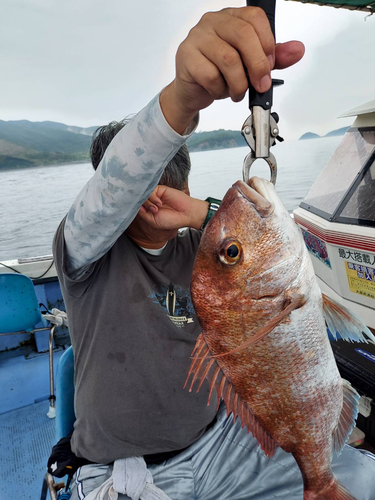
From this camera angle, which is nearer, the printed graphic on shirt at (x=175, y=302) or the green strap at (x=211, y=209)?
the printed graphic on shirt at (x=175, y=302)

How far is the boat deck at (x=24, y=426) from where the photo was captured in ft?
8.05

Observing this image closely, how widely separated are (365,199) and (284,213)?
10.4 feet

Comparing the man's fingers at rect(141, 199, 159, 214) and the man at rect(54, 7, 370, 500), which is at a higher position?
the man's fingers at rect(141, 199, 159, 214)

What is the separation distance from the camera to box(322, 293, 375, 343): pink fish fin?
0.98m

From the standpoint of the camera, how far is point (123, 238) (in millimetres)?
1557

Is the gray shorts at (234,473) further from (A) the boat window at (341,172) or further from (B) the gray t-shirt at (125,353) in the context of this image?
(A) the boat window at (341,172)

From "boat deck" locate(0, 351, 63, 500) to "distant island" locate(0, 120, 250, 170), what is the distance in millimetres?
3834

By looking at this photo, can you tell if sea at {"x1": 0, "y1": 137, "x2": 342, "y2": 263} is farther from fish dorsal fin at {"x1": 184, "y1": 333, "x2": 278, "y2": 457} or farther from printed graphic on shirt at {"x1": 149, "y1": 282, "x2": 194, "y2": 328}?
fish dorsal fin at {"x1": 184, "y1": 333, "x2": 278, "y2": 457}

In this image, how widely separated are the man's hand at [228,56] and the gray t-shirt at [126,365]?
2.61 feet

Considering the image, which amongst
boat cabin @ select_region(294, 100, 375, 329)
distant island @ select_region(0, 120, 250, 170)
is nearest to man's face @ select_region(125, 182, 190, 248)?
boat cabin @ select_region(294, 100, 375, 329)

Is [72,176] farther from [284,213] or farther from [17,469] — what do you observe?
[284,213]

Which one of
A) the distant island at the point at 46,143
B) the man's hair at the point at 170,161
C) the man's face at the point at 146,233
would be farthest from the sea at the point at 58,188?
the man's face at the point at 146,233

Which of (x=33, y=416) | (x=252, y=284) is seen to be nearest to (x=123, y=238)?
(x=252, y=284)

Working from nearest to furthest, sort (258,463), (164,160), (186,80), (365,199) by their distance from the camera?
1. (186,80)
2. (164,160)
3. (258,463)
4. (365,199)
